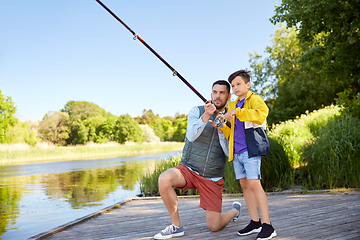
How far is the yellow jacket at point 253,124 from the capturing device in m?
2.32

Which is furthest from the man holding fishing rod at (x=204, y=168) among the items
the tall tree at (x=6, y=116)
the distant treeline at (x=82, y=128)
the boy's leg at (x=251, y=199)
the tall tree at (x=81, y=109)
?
the tall tree at (x=81, y=109)

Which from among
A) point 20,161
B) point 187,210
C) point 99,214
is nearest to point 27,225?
point 99,214

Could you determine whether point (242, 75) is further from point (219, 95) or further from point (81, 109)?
point (81, 109)

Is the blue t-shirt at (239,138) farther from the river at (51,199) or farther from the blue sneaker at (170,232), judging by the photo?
the river at (51,199)

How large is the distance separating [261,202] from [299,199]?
201 centimetres

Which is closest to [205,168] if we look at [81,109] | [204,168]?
[204,168]

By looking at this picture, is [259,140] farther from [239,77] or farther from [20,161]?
[20,161]

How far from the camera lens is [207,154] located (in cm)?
273

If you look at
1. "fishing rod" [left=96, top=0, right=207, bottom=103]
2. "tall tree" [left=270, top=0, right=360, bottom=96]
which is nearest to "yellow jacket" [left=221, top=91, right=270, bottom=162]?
"fishing rod" [left=96, top=0, right=207, bottom=103]

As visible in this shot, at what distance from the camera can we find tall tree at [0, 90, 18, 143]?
25078 millimetres

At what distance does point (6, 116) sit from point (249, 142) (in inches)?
1092

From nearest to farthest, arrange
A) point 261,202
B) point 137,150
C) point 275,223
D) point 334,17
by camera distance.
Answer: point 261,202, point 275,223, point 334,17, point 137,150

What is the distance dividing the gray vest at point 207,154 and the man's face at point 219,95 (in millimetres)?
159

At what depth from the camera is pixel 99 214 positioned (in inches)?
144
